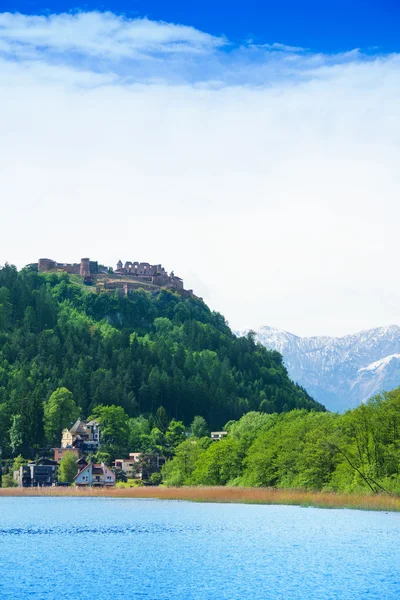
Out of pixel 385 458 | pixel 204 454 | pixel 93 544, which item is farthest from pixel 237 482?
pixel 93 544

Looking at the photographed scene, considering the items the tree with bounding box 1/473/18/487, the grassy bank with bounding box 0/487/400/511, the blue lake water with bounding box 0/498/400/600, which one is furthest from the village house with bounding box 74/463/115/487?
the blue lake water with bounding box 0/498/400/600

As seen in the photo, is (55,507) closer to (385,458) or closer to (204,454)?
(204,454)

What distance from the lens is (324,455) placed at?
104 m

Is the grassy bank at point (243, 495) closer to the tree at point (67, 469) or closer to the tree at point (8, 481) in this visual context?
the tree at point (8, 481)

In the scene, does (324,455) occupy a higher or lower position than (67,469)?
higher

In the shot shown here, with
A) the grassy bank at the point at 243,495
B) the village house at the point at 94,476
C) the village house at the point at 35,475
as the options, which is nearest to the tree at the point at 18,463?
the village house at the point at 35,475

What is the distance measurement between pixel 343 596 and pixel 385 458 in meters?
53.1

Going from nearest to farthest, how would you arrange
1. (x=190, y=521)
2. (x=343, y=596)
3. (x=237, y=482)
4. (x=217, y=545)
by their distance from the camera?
(x=343, y=596) → (x=217, y=545) → (x=190, y=521) → (x=237, y=482)

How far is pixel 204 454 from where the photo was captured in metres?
146

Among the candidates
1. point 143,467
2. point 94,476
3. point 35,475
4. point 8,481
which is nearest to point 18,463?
point 35,475

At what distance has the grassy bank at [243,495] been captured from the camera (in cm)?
8981

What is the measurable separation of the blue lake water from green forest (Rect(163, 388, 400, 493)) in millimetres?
7677

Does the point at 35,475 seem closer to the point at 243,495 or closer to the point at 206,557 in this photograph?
the point at 243,495

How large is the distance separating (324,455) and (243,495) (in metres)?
13.8
